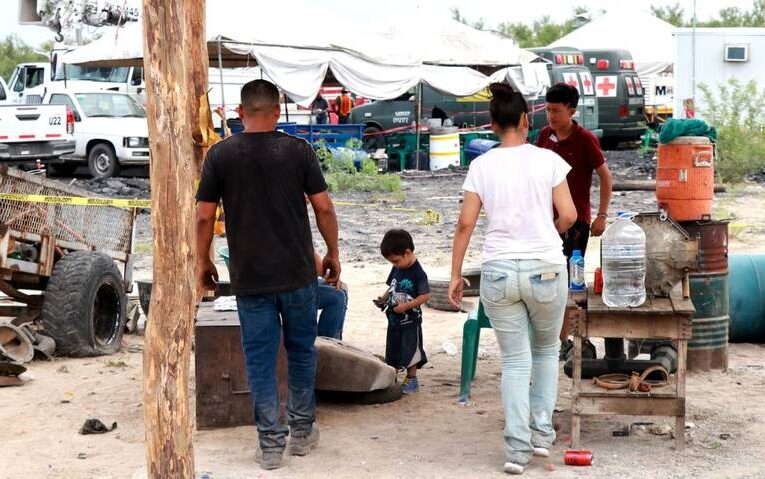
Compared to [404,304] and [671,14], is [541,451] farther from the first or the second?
[671,14]

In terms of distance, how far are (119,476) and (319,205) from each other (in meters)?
1.72

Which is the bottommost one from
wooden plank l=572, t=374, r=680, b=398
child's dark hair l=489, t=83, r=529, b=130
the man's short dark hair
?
wooden plank l=572, t=374, r=680, b=398

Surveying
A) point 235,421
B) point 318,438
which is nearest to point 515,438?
point 318,438

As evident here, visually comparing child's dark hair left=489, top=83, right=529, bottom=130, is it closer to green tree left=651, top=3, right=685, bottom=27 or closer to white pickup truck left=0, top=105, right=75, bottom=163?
white pickup truck left=0, top=105, right=75, bottom=163

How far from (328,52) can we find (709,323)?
11.4 m

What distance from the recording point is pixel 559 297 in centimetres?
614

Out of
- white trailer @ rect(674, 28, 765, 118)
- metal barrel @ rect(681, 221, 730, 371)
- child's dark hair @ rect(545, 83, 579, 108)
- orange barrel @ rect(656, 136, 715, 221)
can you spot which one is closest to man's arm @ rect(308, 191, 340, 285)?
child's dark hair @ rect(545, 83, 579, 108)

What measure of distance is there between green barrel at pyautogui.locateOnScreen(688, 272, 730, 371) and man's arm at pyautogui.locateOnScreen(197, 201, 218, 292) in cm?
354

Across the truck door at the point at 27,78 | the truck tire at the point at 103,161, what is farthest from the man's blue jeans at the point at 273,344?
the truck door at the point at 27,78

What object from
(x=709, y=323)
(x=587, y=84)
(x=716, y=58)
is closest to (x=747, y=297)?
(x=709, y=323)

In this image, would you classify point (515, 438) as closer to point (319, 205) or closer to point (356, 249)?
point (319, 205)

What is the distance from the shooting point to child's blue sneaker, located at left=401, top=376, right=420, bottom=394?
26.8 feet

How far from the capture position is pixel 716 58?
2745 cm

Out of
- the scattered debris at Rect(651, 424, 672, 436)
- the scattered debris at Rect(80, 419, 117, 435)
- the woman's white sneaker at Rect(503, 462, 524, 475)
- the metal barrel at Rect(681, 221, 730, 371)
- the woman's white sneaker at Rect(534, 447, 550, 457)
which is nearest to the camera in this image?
the woman's white sneaker at Rect(503, 462, 524, 475)
